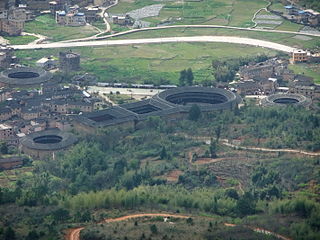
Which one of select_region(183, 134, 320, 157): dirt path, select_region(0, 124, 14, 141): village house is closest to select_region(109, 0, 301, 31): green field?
select_region(183, 134, 320, 157): dirt path

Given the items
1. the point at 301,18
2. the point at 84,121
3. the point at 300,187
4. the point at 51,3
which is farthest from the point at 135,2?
the point at 300,187

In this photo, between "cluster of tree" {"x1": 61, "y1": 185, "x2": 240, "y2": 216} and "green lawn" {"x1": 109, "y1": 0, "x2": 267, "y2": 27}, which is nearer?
"cluster of tree" {"x1": 61, "y1": 185, "x2": 240, "y2": 216}

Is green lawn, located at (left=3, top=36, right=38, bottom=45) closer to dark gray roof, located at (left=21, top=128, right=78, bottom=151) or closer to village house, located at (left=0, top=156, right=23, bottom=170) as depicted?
dark gray roof, located at (left=21, top=128, right=78, bottom=151)

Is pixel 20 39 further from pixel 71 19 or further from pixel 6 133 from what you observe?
pixel 6 133

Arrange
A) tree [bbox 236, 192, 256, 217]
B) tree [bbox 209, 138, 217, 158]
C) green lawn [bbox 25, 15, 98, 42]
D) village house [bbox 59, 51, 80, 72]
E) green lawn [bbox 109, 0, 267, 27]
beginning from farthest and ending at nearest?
1. green lawn [bbox 109, 0, 267, 27]
2. green lawn [bbox 25, 15, 98, 42]
3. village house [bbox 59, 51, 80, 72]
4. tree [bbox 209, 138, 217, 158]
5. tree [bbox 236, 192, 256, 217]

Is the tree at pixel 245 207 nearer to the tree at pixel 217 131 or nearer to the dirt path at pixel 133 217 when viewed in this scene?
the dirt path at pixel 133 217

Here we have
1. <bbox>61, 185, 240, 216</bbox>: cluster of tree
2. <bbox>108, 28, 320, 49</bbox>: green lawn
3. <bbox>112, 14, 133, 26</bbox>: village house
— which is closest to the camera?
<bbox>61, 185, 240, 216</bbox>: cluster of tree

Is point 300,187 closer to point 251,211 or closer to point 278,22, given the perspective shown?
point 251,211
